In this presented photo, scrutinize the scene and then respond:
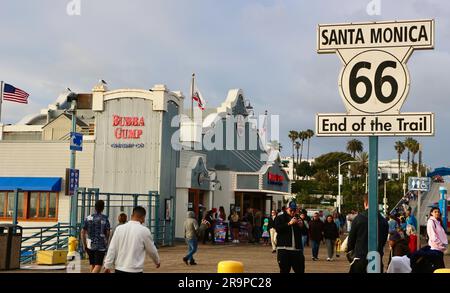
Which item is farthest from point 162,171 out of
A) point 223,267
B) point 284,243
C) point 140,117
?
point 223,267

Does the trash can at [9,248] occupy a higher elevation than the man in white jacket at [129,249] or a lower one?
lower

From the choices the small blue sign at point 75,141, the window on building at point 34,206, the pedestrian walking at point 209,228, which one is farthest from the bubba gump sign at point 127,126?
the small blue sign at point 75,141

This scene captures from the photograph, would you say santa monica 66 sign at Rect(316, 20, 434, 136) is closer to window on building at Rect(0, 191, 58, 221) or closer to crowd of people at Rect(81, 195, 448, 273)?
crowd of people at Rect(81, 195, 448, 273)

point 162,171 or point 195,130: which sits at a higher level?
point 195,130

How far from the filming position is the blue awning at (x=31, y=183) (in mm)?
29156

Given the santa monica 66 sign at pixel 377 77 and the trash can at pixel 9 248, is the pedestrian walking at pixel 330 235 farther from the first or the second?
the santa monica 66 sign at pixel 377 77

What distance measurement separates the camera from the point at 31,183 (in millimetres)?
29484

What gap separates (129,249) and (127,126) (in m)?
21.1

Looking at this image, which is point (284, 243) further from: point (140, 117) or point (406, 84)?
point (140, 117)

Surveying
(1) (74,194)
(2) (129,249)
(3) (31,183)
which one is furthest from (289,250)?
(3) (31,183)

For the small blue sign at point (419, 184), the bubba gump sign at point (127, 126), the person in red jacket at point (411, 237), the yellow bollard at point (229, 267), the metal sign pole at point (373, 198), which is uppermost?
the bubba gump sign at point (127, 126)

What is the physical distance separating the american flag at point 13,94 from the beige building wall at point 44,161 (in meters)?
2.09
